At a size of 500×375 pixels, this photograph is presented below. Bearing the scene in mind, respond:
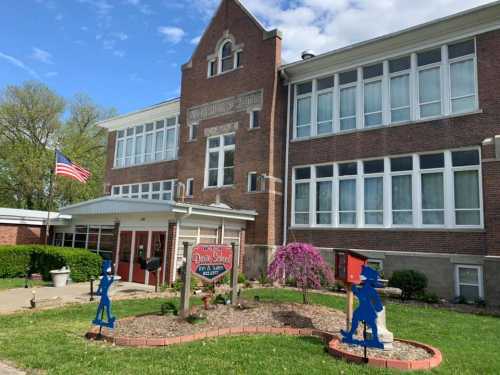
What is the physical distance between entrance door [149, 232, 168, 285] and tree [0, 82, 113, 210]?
2337cm

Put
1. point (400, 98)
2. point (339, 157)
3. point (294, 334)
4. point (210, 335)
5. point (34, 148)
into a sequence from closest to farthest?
1. point (210, 335)
2. point (294, 334)
3. point (400, 98)
4. point (339, 157)
5. point (34, 148)

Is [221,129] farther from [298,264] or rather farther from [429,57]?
[298,264]

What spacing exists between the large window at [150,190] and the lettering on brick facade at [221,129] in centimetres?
442

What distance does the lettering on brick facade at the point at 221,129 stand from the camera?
67.0 feet

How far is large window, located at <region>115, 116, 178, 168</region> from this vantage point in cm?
2536

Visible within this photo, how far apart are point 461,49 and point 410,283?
8721 mm

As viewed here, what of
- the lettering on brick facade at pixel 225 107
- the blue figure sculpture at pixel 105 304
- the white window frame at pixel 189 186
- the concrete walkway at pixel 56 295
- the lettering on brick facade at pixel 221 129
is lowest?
the concrete walkway at pixel 56 295

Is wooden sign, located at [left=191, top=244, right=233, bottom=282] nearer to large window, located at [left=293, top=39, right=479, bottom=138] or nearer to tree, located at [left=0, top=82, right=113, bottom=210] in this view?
large window, located at [left=293, top=39, right=479, bottom=138]

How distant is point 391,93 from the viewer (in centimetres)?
1652

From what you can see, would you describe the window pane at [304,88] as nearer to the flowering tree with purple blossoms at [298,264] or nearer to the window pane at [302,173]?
the window pane at [302,173]

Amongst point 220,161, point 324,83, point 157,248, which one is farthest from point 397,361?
point 220,161

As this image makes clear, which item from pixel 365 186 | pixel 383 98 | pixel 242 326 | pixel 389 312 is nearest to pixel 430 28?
pixel 383 98

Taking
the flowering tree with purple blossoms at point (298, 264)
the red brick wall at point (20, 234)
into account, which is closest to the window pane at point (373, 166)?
the flowering tree with purple blossoms at point (298, 264)

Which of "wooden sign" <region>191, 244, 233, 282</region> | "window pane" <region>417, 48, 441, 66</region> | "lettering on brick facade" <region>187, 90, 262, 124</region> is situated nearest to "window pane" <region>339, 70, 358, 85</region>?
"window pane" <region>417, 48, 441, 66</region>
